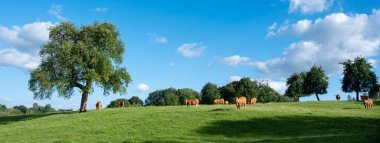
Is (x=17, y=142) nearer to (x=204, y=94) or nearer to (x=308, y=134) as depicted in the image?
(x=308, y=134)

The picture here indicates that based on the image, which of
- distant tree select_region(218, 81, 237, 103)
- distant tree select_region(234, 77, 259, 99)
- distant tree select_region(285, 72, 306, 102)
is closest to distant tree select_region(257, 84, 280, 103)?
distant tree select_region(234, 77, 259, 99)

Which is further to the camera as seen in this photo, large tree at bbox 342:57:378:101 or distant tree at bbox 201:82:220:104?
distant tree at bbox 201:82:220:104

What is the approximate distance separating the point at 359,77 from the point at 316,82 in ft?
29.5

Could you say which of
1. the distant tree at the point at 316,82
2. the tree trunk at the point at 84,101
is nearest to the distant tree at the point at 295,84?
the distant tree at the point at 316,82

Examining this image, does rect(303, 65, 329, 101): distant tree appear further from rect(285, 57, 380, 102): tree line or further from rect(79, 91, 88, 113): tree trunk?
rect(79, 91, 88, 113): tree trunk

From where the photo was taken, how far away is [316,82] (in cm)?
8606

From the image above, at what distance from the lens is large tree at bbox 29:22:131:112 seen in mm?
55594

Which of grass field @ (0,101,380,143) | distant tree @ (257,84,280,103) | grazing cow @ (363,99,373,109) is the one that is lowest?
grass field @ (0,101,380,143)

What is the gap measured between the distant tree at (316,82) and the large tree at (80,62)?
4260 centimetres

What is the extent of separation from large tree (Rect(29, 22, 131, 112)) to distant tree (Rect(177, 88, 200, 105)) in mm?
85591

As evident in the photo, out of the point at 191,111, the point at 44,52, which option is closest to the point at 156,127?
the point at 191,111

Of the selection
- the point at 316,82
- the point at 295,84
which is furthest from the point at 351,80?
the point at 295,84

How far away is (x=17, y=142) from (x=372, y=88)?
66.7 meters

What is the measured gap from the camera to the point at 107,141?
3206 cm
